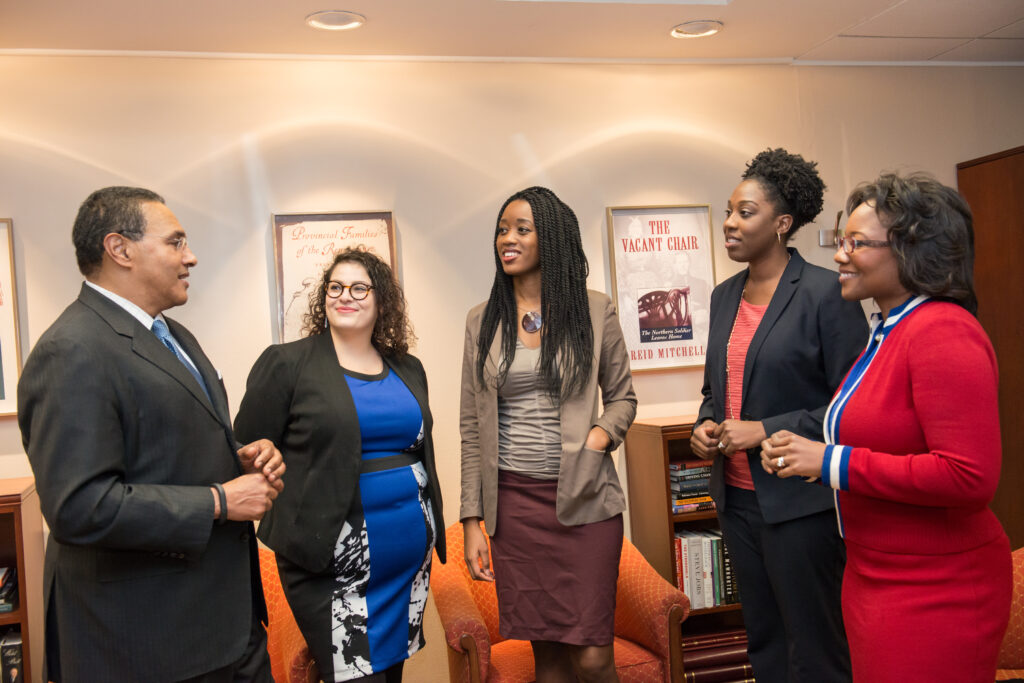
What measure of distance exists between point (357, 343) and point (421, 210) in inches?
55.6

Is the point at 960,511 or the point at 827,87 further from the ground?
the point at 827,87

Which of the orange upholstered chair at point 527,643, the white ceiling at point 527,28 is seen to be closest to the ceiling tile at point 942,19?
the white ceiling at point 527,28

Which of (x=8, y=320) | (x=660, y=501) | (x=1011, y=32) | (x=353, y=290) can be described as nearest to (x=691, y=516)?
(x=660, y=501)

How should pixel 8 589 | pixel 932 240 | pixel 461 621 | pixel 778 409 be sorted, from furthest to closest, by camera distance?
pixel 8 589
pixel 461 621
pixel 778 409
pixel 932 240

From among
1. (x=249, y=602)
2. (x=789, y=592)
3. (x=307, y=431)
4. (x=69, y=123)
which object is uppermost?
(x=69, y=123)

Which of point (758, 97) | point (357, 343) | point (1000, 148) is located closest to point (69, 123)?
point (357, 343)

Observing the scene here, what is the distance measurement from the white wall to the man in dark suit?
1817mm

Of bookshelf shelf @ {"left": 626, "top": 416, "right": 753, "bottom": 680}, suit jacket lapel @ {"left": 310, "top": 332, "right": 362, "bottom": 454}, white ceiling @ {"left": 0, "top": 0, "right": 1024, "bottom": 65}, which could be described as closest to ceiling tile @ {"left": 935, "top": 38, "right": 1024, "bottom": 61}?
white ceiling @ {"left": 0, "top": 0, "right": 1024, "bottom": 65}

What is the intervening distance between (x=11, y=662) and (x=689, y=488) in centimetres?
284

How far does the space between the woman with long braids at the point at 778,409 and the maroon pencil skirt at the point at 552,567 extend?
39cm

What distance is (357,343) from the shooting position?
258cm

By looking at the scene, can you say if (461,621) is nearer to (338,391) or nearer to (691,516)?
(338,391)

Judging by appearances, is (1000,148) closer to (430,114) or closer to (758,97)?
(758,97)

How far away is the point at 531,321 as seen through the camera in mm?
2484
